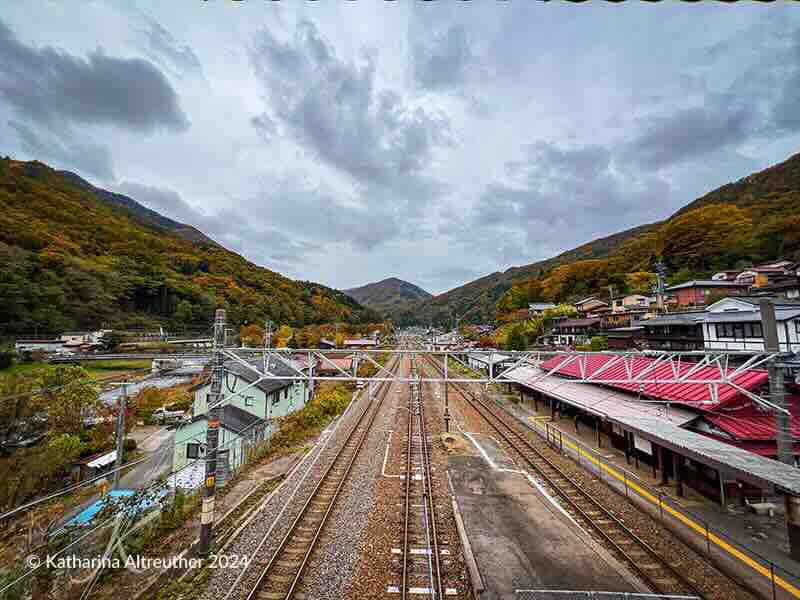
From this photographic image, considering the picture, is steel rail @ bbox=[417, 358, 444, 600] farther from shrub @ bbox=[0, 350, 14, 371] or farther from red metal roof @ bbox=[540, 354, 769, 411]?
shrub @ bbox=[0, 350, 14, 371]

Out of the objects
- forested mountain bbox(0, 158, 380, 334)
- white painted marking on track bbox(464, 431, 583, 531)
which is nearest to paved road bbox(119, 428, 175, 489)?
white painted marking on track bbox(464, 431, 583, 531)

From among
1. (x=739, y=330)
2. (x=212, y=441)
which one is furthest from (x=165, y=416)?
(x=739, y=330)

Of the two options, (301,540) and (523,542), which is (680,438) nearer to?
(523,542)

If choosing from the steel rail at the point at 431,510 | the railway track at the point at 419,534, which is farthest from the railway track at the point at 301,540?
the steel rail at the point at 431,510

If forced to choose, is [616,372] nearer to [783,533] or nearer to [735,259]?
[783,533]

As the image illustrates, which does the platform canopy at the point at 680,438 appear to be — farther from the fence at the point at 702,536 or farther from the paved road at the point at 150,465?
the paved road at the point at 150,465

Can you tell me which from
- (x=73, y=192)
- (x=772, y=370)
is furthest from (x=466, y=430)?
(x=73, y=192)
